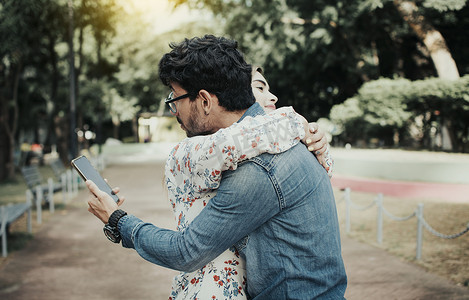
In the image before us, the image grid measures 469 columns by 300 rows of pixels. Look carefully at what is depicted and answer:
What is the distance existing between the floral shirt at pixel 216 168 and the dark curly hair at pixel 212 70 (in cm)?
14

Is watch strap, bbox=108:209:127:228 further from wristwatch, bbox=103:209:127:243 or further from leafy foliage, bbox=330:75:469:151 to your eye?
leafy foliage, bbox=330:75:469:151

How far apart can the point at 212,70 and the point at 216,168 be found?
1.24 ft

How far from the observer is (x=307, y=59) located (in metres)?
29.2

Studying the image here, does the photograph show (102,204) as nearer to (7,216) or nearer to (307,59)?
(7,216)

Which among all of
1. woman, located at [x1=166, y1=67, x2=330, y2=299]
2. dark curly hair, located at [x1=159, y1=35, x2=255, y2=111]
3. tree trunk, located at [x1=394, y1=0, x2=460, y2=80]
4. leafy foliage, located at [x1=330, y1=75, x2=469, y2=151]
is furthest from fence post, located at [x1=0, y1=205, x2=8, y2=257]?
tree trunk, located at [x1=394, y1=0, x2=460, y2=80]

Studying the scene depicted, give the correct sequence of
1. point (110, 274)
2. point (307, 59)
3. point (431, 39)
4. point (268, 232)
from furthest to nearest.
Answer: point (307, 59) → point (431, 39) → point (110, 274) → point (268, 232)

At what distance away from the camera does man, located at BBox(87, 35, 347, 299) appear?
154 cm

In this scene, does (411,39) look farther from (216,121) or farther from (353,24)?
(216,121)

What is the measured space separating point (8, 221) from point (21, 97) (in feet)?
64.6

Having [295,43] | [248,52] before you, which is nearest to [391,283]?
[295,43]

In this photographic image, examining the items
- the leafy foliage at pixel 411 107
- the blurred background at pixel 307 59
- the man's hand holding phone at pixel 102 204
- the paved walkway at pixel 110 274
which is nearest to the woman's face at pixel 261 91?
the man's hand holding phone at pixel 102 204

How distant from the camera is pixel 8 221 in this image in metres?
7.02

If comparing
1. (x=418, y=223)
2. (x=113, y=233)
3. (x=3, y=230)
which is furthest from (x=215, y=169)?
(x=3, y=230)

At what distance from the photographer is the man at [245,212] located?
5.07 feet
